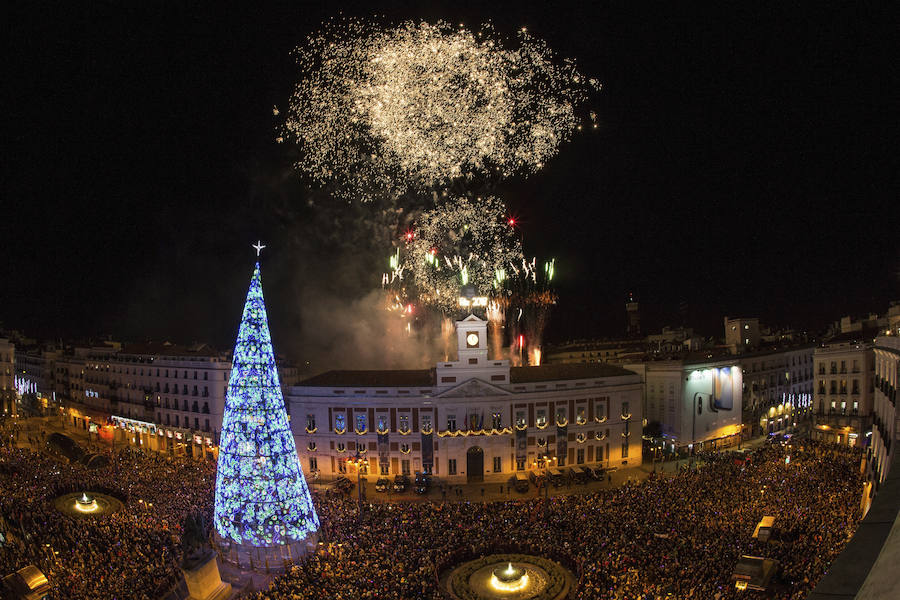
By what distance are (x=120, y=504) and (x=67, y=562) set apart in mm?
8459

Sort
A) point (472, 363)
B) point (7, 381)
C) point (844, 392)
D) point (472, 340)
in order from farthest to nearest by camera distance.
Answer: point (7, 381), point (844, 392), point (472, 340), point (472, 363)

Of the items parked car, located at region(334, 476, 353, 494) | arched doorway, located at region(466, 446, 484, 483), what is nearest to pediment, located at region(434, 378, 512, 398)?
arched doorway, located at region(466, 446, 484, 483)

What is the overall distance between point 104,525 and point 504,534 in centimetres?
1852

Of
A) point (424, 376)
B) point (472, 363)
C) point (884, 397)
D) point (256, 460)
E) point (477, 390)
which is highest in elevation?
point (472, 363)

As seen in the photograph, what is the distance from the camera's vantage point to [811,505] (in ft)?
86.3

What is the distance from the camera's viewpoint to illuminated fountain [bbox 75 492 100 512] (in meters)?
30.0

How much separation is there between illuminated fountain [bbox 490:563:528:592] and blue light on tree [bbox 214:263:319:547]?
26.6ft

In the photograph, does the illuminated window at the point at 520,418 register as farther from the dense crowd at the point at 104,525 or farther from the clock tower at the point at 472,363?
the dense crowd at the point at 104,525

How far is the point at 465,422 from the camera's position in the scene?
43.4 metres

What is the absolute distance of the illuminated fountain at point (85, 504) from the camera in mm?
30047

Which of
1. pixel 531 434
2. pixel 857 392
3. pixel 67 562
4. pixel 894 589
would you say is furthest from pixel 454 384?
pixel 894 589

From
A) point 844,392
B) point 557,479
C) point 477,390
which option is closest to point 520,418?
point 477,390

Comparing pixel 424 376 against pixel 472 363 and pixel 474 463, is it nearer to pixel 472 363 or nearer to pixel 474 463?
pixel 472 363

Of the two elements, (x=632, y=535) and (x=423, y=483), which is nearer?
(x=632, y=535)
